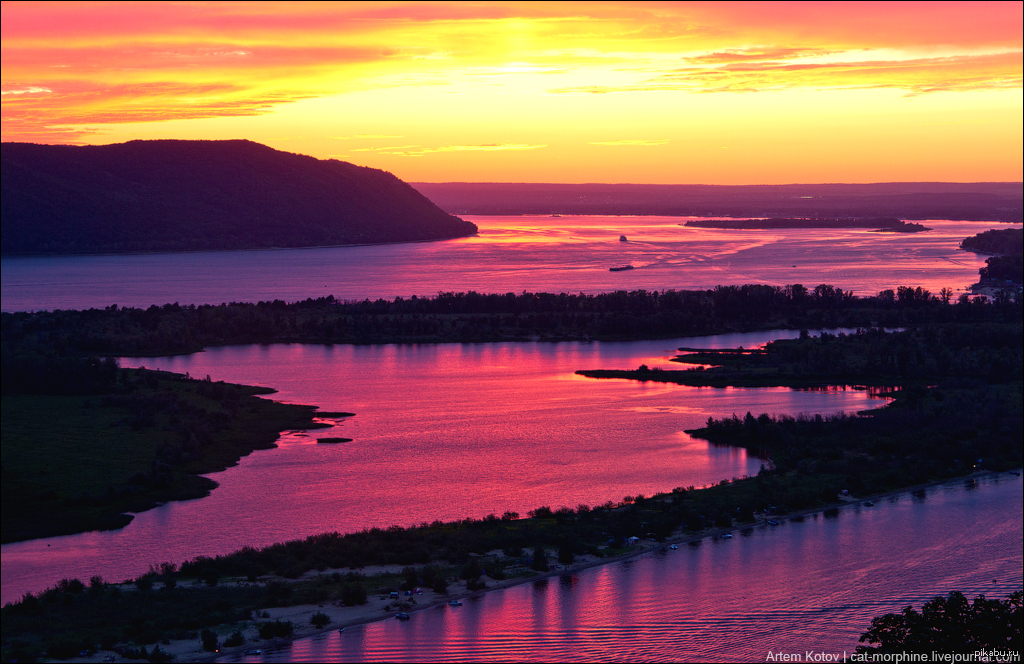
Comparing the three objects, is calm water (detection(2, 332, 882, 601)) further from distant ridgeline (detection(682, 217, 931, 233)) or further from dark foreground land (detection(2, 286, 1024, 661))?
distant ridgeline (detection(682, 217, 931, 233))

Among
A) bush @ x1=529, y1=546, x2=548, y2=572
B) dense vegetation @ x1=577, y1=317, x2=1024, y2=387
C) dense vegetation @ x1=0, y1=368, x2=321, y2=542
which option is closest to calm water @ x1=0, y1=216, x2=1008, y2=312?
dense vegetation @ x1=577, y1=317, x2=1024, y2=387

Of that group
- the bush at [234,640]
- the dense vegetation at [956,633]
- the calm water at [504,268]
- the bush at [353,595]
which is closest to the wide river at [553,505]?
the bush at [234,640]

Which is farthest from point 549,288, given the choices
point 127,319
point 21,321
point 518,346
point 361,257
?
point 361,257

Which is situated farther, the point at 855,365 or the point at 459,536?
the point at 855,365

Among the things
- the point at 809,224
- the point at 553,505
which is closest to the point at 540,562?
the point at 553,505

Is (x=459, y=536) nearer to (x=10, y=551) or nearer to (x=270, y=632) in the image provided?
(x=270, y=632)

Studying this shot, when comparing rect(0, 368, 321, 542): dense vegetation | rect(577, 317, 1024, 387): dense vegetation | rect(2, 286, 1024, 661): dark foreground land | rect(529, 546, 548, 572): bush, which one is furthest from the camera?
rect(577, 317, 1024, 387): dense vegetation
